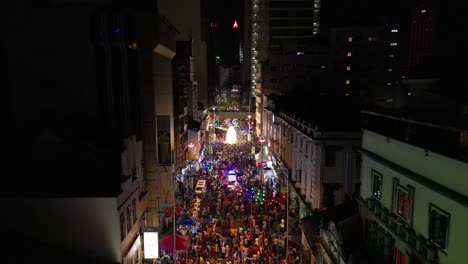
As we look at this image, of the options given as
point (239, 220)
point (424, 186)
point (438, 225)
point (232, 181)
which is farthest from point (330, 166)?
point (232, 181)

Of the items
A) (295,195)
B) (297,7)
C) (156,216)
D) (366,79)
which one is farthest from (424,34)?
(297,7)

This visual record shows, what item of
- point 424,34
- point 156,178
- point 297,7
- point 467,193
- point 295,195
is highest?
point 297,7

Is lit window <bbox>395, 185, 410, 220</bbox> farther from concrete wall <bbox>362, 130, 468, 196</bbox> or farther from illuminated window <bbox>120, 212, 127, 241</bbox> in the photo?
illuminated window <bbox>120, 212, 127, 241</bbox>

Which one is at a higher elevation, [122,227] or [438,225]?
[438,225]

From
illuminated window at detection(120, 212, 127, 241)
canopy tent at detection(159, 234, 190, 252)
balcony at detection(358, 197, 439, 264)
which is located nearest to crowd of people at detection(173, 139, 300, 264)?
canopy tent at detection(159, 234, 190, 252)

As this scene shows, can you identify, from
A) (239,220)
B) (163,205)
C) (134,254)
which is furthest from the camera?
(239,220)

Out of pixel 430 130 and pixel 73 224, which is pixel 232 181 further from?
pixel 430 130

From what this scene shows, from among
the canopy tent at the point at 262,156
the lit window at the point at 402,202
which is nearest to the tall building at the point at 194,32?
the canopy tent at the point at 262,156

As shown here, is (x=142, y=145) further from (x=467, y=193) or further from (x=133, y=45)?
(x=467, y=193)
